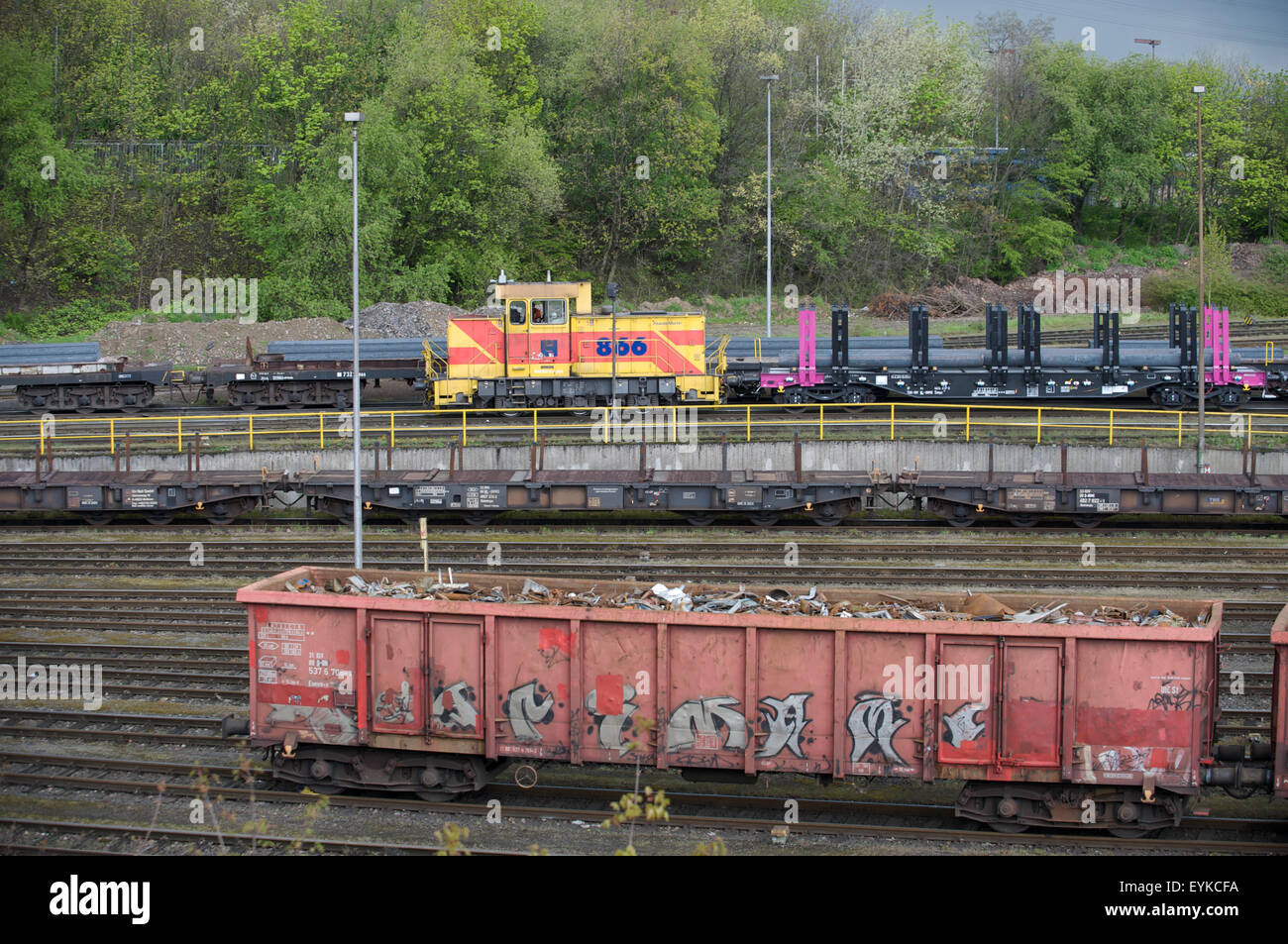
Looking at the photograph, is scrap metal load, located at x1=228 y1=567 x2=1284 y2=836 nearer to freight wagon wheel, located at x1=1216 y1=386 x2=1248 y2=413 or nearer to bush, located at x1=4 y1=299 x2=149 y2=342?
freight wagon wheel, located at x1=1216 y1=386 x2=1248 y2=413

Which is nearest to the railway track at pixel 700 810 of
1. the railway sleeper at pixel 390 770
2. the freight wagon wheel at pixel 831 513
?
the railway sleeper at pixel 390 770

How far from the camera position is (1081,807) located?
11125 mm

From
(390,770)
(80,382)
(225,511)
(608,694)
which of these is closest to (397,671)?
(390,770)

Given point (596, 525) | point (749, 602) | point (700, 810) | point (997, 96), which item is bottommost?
point (700, 810)

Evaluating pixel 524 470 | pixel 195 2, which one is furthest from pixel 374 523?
pixel 195 2

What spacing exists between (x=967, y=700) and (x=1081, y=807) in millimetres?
1692

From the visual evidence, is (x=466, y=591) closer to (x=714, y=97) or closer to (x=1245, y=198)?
(x=714, y=97)

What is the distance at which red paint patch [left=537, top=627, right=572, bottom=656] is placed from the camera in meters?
11.4

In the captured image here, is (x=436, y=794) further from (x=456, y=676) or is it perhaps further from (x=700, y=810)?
(x=700, y=810)

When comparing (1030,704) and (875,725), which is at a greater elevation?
(1030,704)

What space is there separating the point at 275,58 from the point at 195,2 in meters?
9.69

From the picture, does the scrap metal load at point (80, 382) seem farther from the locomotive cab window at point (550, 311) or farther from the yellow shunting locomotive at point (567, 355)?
the locomotive cab window at point (550, 311)

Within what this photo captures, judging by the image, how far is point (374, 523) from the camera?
25109 mm

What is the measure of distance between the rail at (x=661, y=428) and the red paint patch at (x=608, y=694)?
15.2 meters
